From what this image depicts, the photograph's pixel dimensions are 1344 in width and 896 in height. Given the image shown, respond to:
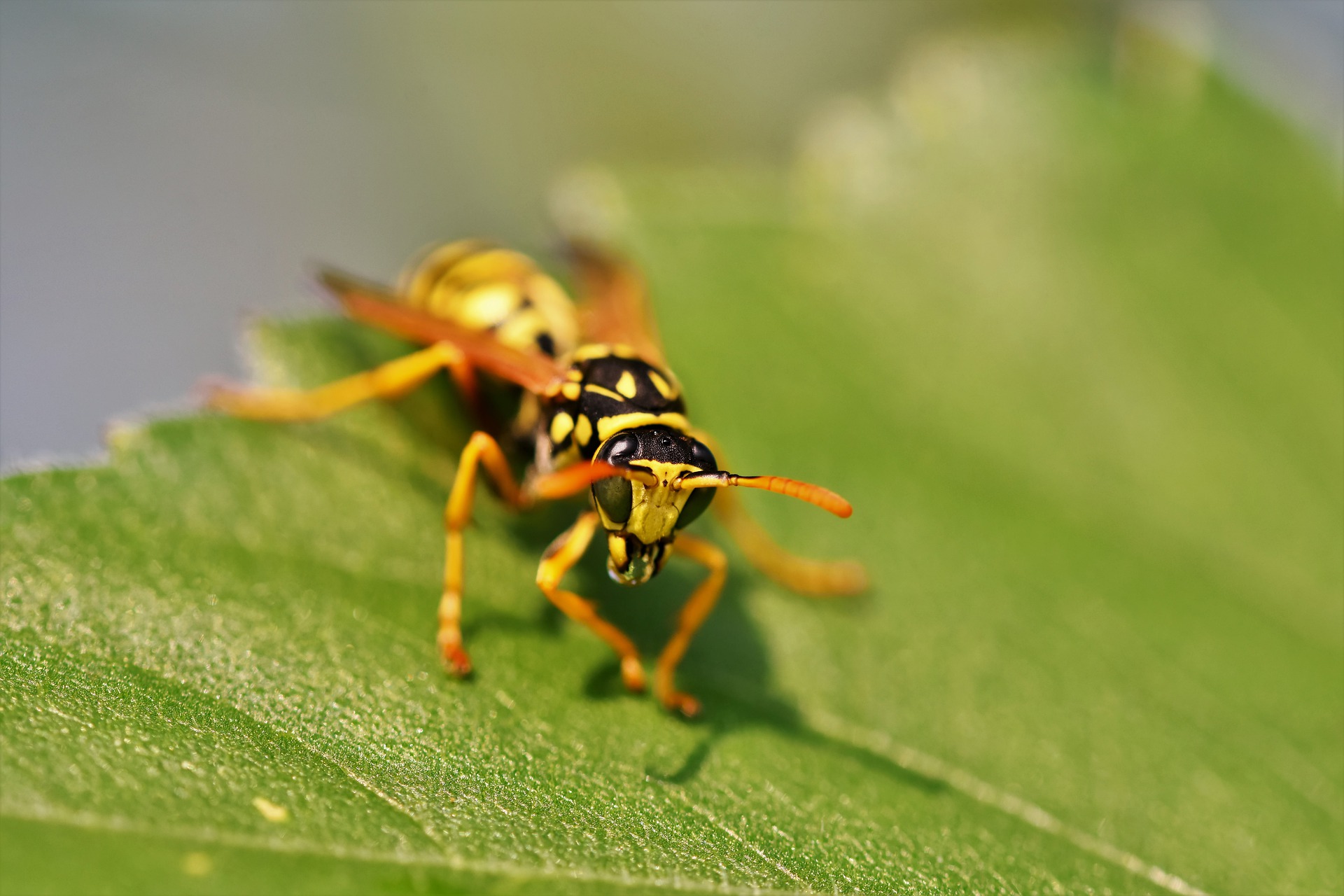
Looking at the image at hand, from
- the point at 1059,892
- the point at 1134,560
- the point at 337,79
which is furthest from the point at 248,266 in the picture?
the point at 1059,892

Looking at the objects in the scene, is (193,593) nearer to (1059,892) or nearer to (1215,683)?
(1059,892)

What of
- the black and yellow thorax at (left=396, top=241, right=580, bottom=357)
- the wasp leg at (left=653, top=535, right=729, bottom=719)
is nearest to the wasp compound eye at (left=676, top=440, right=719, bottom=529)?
the wasp leg at (left=653, top=535, right=729, bottom=719)

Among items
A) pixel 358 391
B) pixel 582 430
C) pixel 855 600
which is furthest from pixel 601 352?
pixel 855 600

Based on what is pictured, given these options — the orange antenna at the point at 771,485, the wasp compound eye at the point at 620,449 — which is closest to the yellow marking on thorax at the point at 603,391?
the wasp compound eye at the point at 620,449

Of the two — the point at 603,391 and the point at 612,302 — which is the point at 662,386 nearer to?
the point at 603,391

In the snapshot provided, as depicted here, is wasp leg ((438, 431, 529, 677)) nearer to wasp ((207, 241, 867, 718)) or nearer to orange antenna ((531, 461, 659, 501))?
wasp ((207, 241, 867, 718))

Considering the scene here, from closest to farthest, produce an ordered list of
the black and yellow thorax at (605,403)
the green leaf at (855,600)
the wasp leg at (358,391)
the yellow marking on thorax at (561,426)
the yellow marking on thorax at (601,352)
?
the green leaf at (855,600) < the black and yellow thorax at (605,403) < the yellow marking on thorax at (561,426) < the yellow marking on thorax at (601,352) < the wasp leg at (358,391)

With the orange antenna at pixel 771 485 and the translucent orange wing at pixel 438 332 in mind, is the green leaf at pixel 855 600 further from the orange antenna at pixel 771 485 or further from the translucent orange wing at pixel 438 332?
the orange antenna at pixel 771 485
